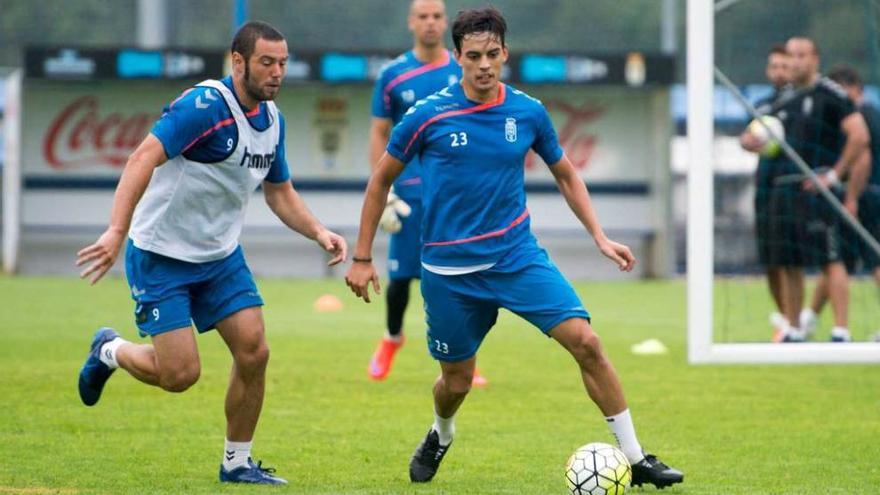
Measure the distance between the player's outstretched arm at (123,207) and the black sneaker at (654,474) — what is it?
7.92 feet

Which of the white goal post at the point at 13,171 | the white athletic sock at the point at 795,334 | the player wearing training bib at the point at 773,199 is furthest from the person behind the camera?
the white goal post at the point at 13,171

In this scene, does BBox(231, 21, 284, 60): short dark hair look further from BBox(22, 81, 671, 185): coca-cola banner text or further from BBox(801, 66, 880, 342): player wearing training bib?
BBox(22, 81, 671, 185): coca-cola banner text

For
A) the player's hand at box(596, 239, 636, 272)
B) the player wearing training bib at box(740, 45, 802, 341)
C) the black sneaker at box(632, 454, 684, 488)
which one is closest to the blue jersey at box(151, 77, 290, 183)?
the player's hand at box(596, 239, 636, 272)

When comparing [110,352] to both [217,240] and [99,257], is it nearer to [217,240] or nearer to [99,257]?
[217,240]

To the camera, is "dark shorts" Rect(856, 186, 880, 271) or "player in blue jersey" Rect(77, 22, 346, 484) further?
"dark shorts" Rect(856, 186, 880, 271)

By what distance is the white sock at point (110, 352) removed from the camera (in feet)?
25.1

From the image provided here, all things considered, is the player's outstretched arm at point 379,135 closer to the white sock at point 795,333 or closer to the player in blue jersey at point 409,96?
the player in blue jersey at point 409,96

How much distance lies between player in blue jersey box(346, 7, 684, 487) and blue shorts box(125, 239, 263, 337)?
57 centimetres

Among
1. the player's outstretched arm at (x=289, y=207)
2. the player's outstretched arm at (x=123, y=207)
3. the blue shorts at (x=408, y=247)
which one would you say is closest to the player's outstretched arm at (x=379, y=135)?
the blue shorts at (x=408, y=247)

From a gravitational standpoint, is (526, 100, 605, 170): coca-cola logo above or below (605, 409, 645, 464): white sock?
above

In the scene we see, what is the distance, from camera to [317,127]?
26.4m

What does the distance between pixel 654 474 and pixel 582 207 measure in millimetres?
1239

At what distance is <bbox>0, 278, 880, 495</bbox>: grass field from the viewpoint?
7398 mm

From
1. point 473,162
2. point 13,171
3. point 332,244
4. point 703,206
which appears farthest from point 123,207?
point 13,171
